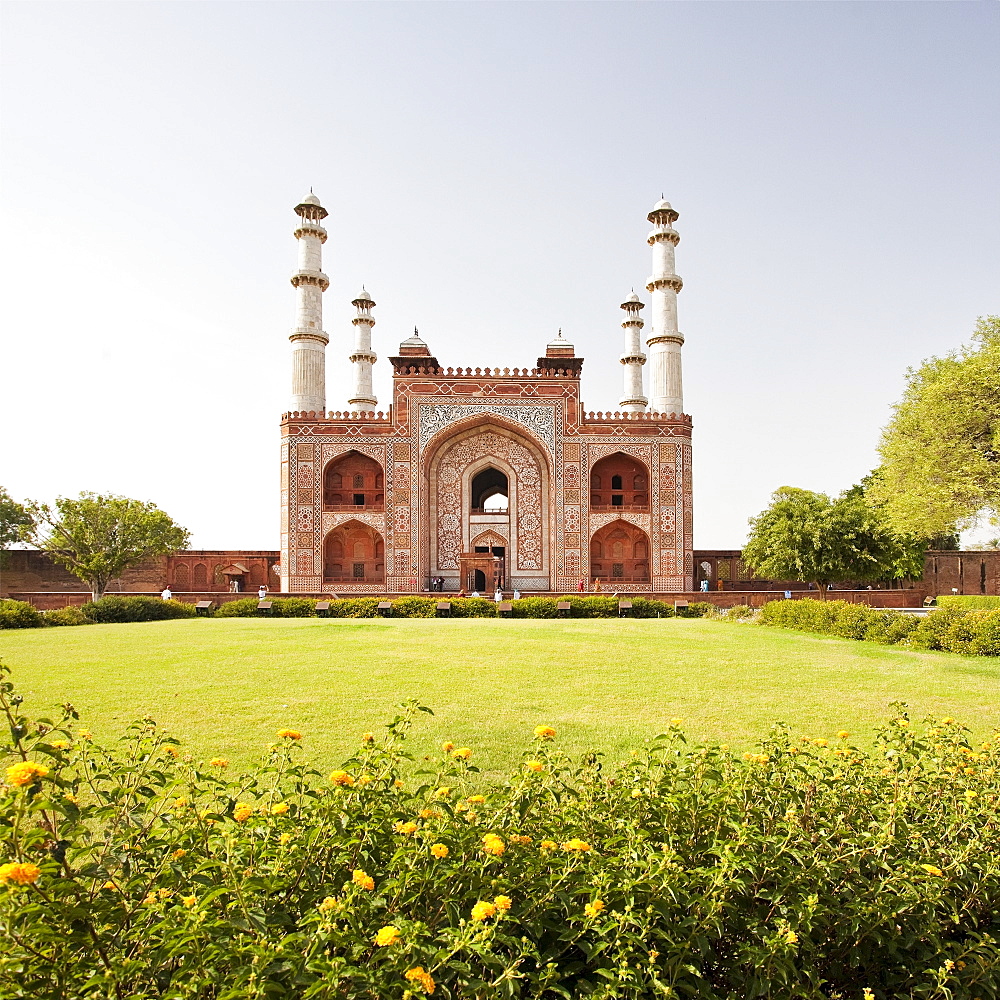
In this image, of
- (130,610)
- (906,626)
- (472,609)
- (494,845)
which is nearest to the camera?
(494,845)

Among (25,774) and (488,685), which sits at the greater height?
(25,774)

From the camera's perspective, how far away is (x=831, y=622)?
46.0 feet

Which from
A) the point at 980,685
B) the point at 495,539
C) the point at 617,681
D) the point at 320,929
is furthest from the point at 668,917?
the point at 495,539

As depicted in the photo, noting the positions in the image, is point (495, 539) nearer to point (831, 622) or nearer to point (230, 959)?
point (831, 622)

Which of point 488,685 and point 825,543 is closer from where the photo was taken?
point 488,685

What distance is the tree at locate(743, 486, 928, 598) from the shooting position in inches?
944

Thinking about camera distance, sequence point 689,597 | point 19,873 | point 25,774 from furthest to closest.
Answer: point 689,597 < point 25,774 < point 19,873

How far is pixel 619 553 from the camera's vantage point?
99.6 feet

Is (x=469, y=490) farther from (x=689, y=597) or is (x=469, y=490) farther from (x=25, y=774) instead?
(x=25, y=774)

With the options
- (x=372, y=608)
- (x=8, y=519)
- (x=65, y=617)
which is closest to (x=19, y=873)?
(x=65, y=617)

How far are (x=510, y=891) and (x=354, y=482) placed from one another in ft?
95.0

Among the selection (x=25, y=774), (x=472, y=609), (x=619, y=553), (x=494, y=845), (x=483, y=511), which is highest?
(x=483, y=511)

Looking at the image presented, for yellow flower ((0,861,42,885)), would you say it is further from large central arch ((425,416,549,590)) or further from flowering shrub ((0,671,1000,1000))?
large central arch ((425,416,549,590))

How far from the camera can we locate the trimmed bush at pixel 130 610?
57.8 ft
